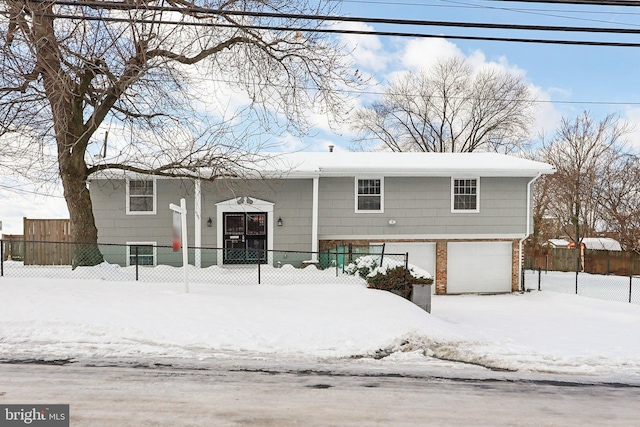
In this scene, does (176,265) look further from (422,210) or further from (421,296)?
(422,210)

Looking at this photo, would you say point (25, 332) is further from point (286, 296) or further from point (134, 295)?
point (286, 296)

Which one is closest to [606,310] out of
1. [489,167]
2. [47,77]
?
[489,167]

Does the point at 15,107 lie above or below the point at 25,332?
above

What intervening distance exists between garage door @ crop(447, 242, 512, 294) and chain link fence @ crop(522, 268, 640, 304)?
4.80ft

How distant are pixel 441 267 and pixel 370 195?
4.19m

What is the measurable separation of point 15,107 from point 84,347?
8097mm

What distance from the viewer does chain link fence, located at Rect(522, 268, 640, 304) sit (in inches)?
686

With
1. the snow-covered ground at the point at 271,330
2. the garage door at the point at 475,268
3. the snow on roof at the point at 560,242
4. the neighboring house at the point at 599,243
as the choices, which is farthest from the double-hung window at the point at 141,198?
the snow on roof at the point at 560,242

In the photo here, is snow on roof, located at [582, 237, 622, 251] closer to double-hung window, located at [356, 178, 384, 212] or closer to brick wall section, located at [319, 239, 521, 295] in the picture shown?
brick wall section, located at [319, 239, 521, 295]

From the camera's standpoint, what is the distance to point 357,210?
1653 centimetres

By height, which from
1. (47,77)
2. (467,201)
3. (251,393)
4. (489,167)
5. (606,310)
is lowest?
(606,310)

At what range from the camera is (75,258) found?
11773 millimetres

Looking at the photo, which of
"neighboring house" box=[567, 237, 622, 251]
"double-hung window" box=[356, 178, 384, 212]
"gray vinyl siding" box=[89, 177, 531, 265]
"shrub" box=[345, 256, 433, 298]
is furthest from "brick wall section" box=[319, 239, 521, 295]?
Answer: "neighboring house" box=[567, 237, 622, 251]

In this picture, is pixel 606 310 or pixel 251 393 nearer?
pixel 251 393
